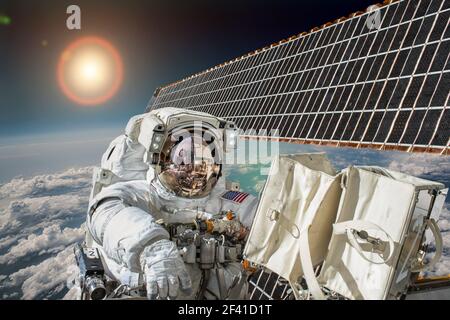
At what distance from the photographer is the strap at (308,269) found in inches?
79.1

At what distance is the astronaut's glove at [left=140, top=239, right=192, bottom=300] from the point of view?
252 centimetres

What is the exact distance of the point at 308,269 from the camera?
2.05m

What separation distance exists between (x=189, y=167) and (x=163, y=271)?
1722mm

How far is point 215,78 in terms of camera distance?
12000mm

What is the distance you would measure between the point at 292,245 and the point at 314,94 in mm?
5229

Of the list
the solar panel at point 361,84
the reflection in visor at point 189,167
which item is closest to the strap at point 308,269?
the reflection in visor at point 189,167

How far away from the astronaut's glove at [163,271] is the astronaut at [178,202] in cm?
16

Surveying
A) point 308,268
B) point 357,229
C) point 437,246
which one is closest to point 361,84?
point 437,246

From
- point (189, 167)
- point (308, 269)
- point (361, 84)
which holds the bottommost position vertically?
point (308, 269)

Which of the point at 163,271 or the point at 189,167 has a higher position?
the point at 189,167

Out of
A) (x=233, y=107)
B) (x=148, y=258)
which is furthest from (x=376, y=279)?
(x=233, y=107)

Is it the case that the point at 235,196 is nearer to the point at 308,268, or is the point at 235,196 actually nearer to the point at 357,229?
the point at 308,268

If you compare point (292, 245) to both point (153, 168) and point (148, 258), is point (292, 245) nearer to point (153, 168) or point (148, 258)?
point (148, 258)

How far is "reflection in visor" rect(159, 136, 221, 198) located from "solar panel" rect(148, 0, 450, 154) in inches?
99.4
